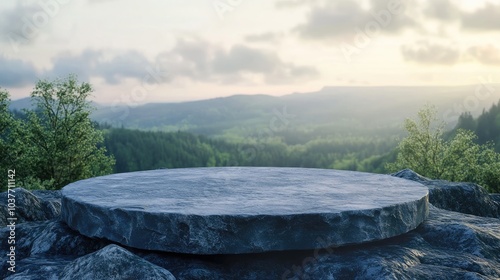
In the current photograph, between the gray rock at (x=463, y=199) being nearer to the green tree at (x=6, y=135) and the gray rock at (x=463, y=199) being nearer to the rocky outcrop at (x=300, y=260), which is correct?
the rocky outcrop at (x=300, y=260)

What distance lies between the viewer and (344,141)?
7195 inches

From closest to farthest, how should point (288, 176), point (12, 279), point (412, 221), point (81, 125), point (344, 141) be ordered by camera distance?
point (12, 279)
point (412, 221)
point (288, 176)
point (81, 125)
point (344, 141)

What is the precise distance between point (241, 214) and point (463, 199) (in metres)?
6.31

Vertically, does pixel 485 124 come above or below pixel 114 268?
below

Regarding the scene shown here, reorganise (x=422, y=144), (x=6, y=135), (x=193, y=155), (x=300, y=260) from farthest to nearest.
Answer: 1. (x=193, y=155)
2. (x=422, y=144)
3. (x=6, y=135)
4. (x=300, y=260)

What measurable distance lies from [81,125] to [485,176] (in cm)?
2664

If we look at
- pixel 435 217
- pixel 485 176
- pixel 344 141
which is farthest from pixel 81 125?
pixel 344 141

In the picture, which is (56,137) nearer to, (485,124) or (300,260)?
(300,260)

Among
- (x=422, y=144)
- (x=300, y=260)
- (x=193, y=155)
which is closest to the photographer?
(x=300, y=260)

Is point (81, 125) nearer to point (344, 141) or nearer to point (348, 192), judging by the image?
point (348, 192)

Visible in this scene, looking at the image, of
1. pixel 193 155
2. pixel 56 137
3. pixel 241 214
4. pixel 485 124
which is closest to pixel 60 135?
pixel 56 137

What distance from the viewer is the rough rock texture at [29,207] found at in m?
8.42

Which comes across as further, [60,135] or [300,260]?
[60,135]

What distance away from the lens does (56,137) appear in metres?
27.4
